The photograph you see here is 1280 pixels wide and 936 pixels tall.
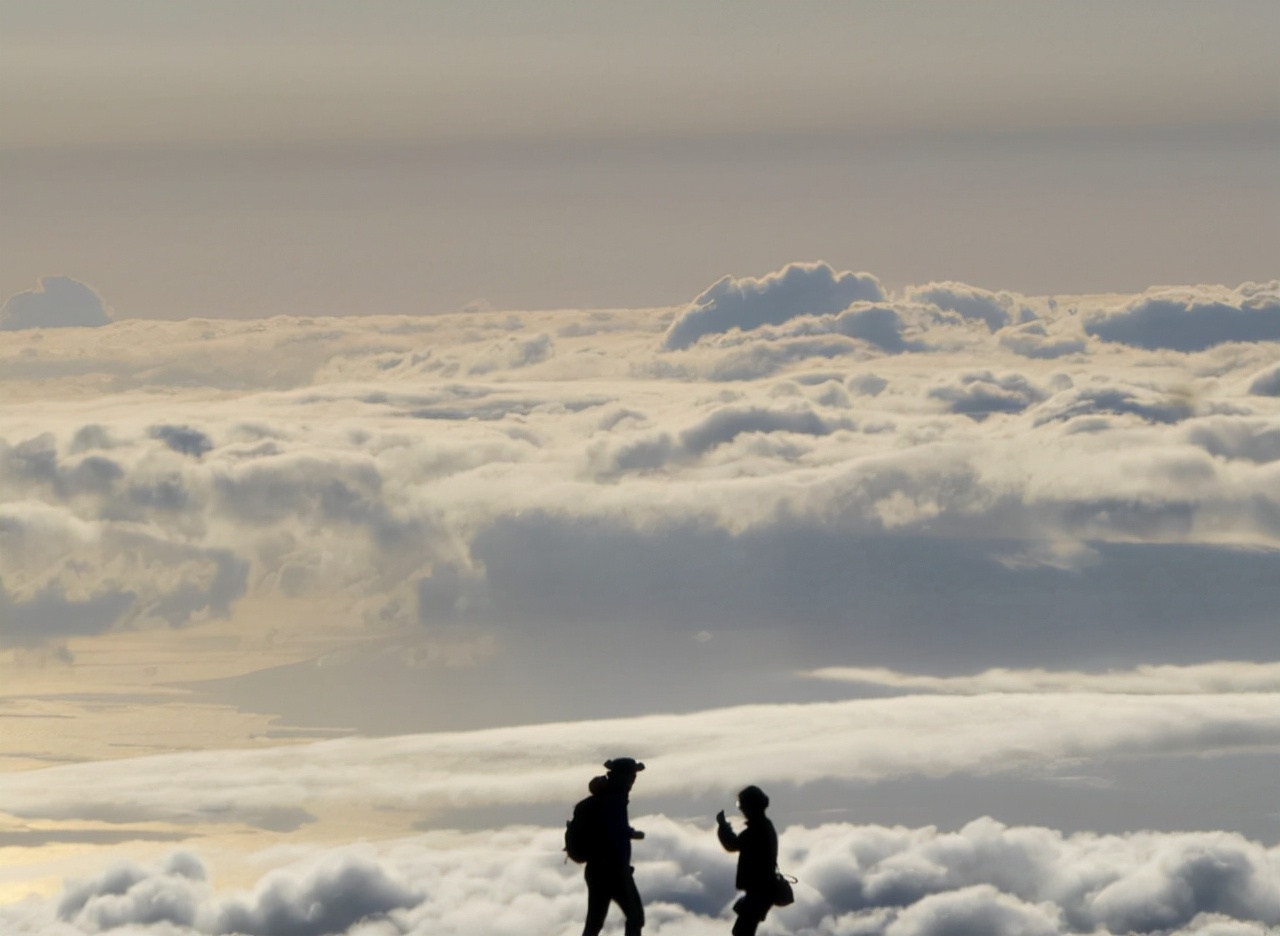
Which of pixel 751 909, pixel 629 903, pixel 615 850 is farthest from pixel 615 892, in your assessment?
pixel 751 909

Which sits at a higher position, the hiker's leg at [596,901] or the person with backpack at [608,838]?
the person with backpack at [608,838]

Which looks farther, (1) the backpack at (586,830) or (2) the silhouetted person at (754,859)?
(1) the backpack at (586,830)

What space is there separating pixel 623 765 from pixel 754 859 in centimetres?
178

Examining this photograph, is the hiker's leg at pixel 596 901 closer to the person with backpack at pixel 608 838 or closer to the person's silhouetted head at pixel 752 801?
the person with backpack at pixel 608 838

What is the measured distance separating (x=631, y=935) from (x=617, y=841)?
119cm

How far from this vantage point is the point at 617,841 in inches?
870

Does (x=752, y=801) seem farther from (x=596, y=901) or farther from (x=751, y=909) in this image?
(x=596, y=901)

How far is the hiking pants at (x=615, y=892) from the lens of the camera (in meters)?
22.2

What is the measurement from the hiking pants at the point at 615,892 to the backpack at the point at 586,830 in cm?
25

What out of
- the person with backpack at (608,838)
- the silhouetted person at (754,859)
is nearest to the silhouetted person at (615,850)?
the person with backpack at (608,838)

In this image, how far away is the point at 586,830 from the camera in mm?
22141

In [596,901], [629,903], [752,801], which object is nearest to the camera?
[752,801]

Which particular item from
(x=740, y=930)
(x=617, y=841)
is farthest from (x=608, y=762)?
(x=740, y=930)

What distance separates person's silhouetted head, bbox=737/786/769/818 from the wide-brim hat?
1.25m
